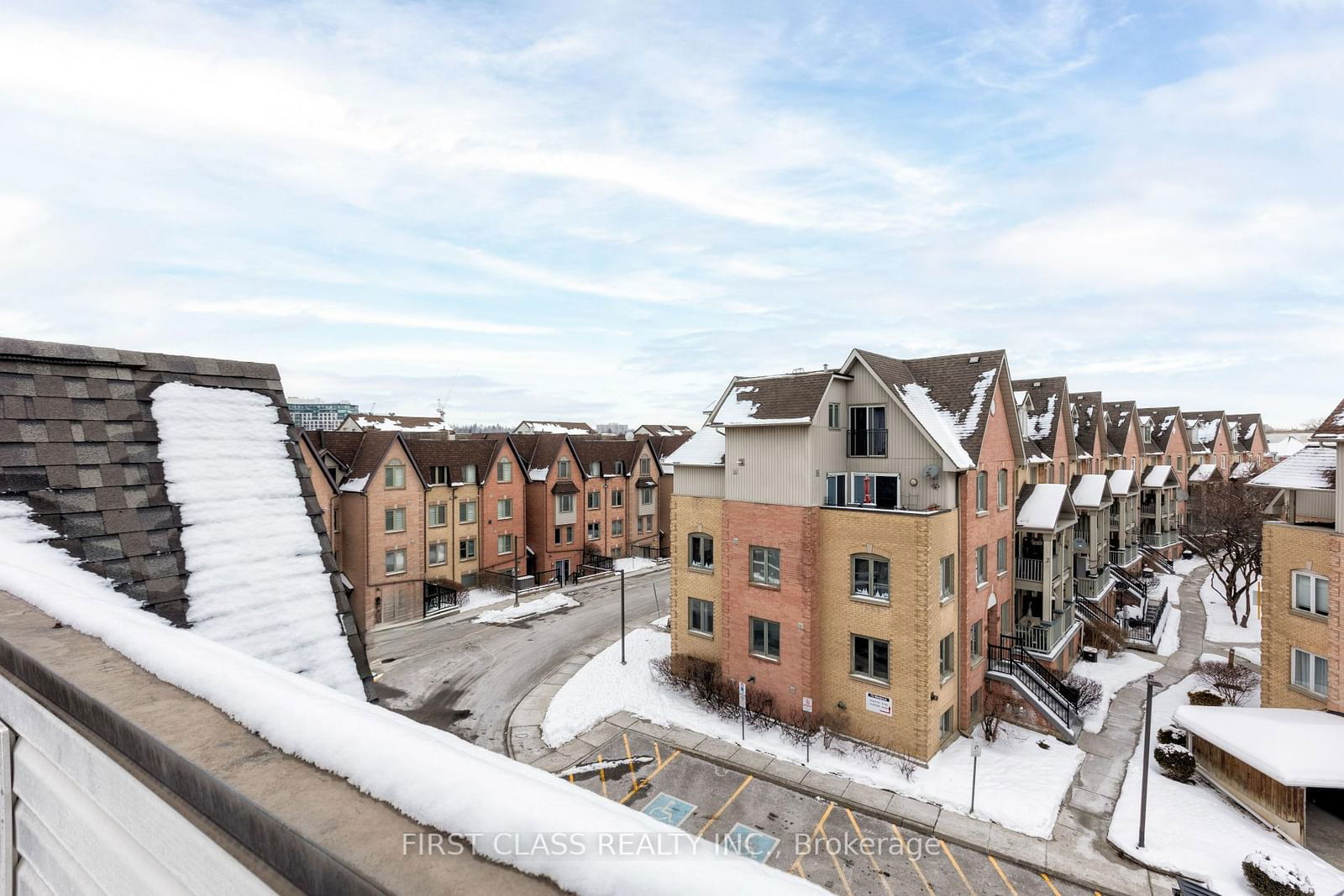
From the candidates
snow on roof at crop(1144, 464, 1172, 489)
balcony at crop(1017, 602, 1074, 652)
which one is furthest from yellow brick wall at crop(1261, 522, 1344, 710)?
snow on roof at crop(1144, 464, 1172, 489)

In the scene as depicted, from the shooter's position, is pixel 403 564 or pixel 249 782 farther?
pixel 403 564

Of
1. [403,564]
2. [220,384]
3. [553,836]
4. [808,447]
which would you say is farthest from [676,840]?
[403,564]

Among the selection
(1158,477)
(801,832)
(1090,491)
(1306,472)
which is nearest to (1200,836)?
(801,832)

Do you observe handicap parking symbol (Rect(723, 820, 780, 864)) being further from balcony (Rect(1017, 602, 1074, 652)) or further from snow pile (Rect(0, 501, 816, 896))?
balcony (Rect(1017, 602, 1074, 652))

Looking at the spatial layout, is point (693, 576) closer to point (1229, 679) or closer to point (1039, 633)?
Answer: point (1039, 633)

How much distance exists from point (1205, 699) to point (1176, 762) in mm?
6460

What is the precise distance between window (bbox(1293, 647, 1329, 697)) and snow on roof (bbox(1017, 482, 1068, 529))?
7860 millimetres

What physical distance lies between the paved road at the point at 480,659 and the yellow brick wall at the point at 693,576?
20.6ft

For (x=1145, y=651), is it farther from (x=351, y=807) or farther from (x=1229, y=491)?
(x=351, y=807)

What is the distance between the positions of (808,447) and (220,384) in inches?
664

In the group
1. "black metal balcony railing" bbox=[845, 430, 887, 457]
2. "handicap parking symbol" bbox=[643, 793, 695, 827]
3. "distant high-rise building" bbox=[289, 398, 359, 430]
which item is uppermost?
"distant high-rise building" bbox=[289, 398, 359, 430]

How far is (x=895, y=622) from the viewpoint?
1889 centimetres

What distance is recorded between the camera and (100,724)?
1.84 m

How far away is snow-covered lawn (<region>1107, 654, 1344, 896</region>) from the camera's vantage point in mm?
14367
